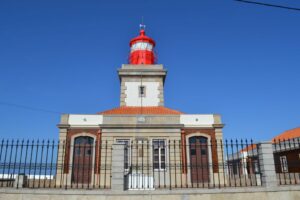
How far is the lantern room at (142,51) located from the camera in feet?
88.3

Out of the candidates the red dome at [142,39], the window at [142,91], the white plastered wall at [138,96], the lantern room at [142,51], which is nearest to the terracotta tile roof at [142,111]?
the white plastered wall at [138,96]

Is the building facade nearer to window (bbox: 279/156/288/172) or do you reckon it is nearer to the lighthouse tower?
the lighthouse tower

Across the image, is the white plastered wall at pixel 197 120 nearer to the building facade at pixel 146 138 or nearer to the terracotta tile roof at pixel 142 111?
the building facade at pixel 146 138

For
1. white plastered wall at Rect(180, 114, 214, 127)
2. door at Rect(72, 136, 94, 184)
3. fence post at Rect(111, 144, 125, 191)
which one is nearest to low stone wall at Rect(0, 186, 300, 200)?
fence post at Rect(111, 144, 125, 191)

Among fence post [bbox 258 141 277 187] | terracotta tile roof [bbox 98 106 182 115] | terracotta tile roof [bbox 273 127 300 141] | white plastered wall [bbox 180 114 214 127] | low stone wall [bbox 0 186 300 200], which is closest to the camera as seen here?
low stone wall [bbox 0 186 300 200]

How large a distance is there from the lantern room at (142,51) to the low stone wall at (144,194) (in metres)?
19.7

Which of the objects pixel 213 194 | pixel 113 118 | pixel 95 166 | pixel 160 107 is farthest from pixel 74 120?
pixel 213 194

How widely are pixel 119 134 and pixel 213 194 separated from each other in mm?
10647

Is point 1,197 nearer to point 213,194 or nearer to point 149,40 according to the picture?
point 213,194

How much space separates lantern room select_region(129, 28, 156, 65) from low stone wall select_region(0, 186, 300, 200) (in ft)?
64.6

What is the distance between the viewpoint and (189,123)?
61.4 feet

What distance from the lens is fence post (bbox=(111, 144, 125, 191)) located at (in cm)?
830

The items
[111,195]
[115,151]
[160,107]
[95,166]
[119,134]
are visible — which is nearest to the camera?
[111,195]

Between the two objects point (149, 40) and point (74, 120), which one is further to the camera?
point (149, 40)
